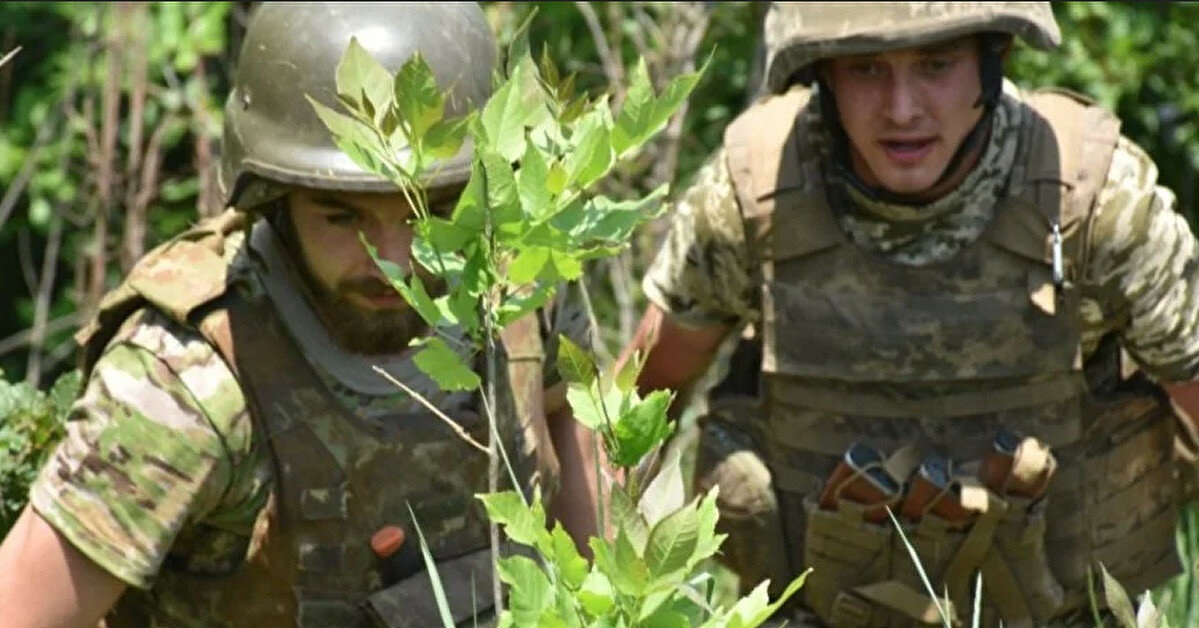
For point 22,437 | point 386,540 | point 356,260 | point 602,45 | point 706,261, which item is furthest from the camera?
point 602,45

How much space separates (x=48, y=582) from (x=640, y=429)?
164 centimetres

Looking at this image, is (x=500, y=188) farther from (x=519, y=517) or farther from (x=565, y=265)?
(x=519, y=517)

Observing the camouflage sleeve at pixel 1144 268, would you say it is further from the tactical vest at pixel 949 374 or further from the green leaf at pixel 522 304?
the green leaf at pixel 522 304

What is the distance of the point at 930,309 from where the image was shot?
5.02 m

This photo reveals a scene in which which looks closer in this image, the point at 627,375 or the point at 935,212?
the point at 627,375

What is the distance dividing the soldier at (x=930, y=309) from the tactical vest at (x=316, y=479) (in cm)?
84

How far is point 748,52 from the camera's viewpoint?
7.46 meters

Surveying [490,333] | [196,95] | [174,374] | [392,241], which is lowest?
[196,95]

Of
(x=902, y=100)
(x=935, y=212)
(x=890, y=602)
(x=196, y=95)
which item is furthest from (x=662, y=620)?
(x=196, y=95)

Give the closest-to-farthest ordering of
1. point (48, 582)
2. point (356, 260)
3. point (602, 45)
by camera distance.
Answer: point (48, 582) → point (356, 260) → point (602, 45)

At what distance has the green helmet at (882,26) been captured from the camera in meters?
4.87

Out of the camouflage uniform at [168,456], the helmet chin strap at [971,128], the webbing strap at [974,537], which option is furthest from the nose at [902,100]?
the camouflage uniform at [168,456]

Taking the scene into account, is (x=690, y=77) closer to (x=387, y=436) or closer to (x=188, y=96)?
(x=387, y=436)

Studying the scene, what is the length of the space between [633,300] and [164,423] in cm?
346
